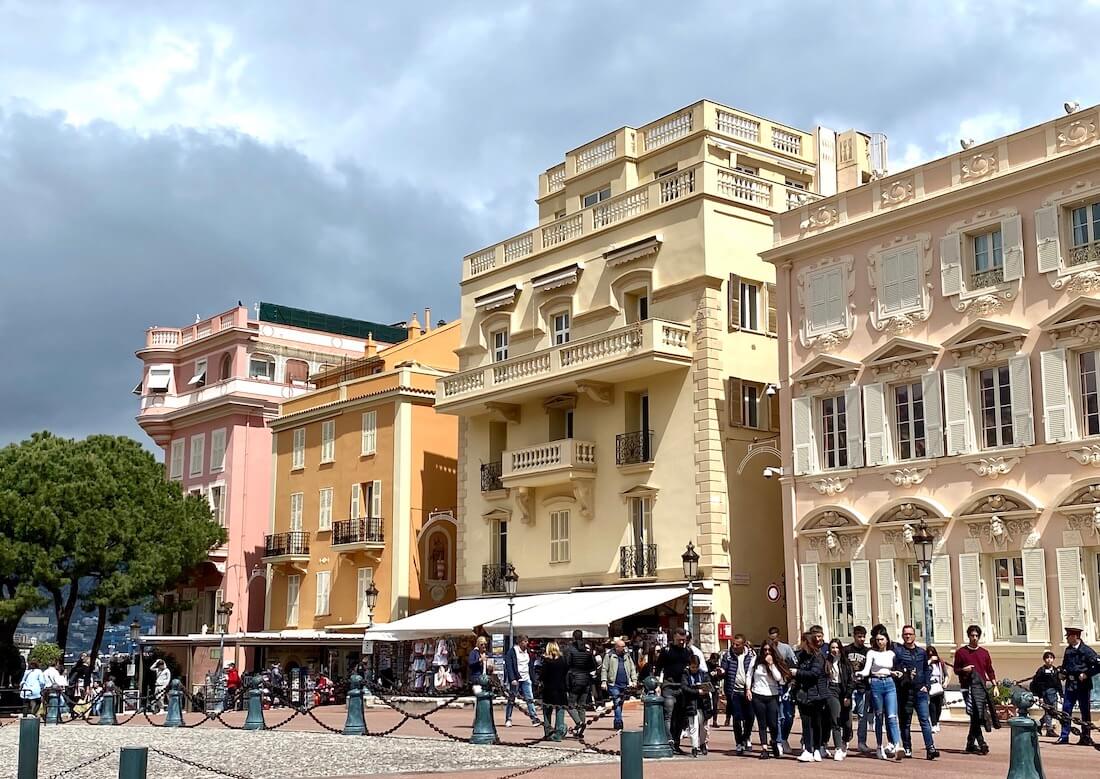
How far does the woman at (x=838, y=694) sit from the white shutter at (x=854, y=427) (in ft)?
33.4

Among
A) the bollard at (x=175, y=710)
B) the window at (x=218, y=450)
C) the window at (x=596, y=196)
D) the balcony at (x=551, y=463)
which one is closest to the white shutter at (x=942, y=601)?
the balcony at (x=551, y=463)

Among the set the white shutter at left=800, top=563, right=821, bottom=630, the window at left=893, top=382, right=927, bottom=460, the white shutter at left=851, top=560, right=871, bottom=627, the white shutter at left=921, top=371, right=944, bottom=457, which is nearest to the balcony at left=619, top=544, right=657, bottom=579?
the white shutter at left=800, top=563, right=821, bottom=630

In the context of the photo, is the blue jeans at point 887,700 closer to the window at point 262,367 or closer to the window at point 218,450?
the window at point 218,450

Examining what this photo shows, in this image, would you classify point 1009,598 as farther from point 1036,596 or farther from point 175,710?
Answer: point 175,710

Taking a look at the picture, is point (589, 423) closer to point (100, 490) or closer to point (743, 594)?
point (743, 594)

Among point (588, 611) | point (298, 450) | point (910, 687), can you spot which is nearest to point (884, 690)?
point (910, 687)

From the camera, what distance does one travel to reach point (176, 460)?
52.6m

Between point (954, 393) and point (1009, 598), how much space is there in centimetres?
382

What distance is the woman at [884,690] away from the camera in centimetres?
1666

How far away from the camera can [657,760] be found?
16312mm

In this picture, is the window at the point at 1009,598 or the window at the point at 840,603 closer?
the window at the point at 1009,598

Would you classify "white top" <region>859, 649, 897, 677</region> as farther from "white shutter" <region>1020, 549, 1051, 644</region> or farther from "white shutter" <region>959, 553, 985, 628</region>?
"white shutter" <region>959, 553, 985, 628</region>

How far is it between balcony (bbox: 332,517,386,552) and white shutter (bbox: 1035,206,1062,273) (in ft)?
72.4

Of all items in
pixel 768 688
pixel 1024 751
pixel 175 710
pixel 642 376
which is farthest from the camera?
pixel 642 376
